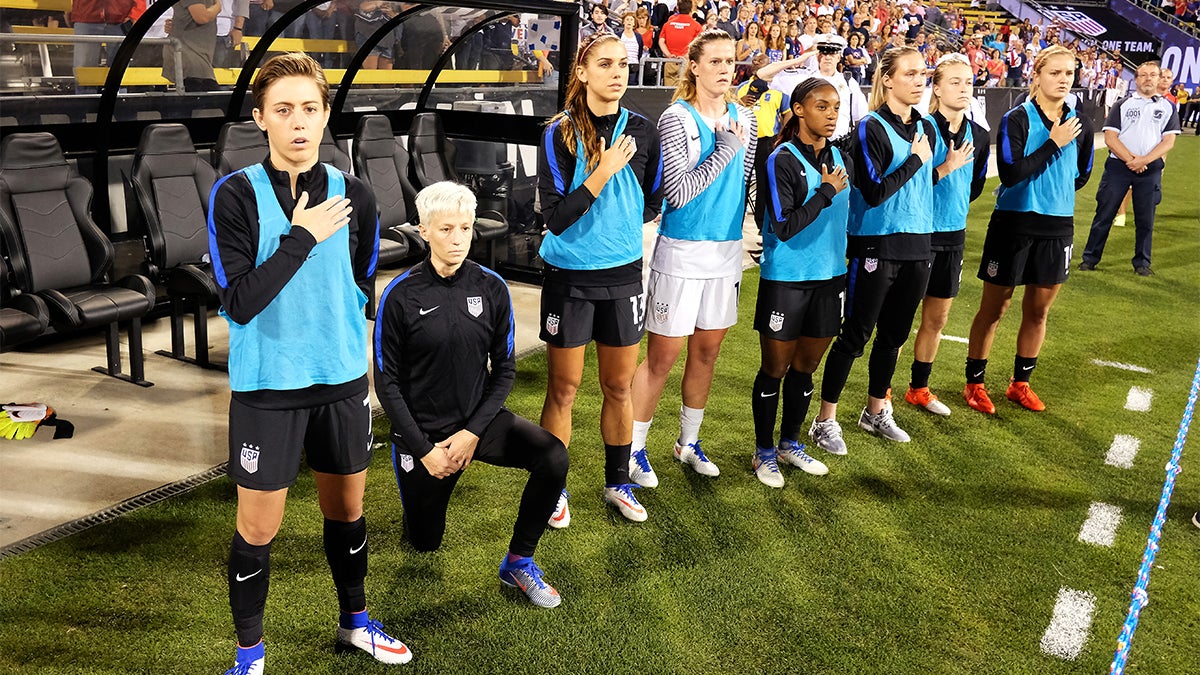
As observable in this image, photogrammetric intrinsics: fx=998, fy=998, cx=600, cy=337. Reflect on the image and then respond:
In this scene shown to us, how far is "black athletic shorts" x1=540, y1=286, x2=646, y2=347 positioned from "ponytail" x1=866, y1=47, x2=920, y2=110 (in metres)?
1.50

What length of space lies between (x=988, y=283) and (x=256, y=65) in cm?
483

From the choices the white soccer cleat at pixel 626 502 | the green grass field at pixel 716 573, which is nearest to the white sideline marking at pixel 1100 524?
the green grass field at pixel 716 573

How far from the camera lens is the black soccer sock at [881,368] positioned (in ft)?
15.3

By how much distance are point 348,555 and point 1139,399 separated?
185 inches

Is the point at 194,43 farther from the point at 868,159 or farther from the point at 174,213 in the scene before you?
the point at 868,159

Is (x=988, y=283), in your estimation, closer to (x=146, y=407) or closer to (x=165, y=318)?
(x=146, y=407)

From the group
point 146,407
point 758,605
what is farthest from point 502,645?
point 146,407

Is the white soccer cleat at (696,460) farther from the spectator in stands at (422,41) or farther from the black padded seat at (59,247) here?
the spectator in stands at (422,41)

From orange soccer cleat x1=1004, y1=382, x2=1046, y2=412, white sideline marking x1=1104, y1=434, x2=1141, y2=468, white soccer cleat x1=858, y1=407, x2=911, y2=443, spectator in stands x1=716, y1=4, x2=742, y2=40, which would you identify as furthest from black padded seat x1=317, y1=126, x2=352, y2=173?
spectator in stands x1=716, y1=4, x2=742, y2=40

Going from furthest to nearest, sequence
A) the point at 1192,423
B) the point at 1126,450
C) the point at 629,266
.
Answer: the point at 1192,423, the point at 1126,450, the point at 629,266

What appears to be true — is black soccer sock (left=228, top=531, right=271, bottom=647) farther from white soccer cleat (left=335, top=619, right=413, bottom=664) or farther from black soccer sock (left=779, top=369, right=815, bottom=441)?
black soccer sock (left=779, top=369, right=815, bottom=441)

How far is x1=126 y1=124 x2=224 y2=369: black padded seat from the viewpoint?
5480mm

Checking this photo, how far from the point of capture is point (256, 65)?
Result: 670cm

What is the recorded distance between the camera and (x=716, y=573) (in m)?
3.54
